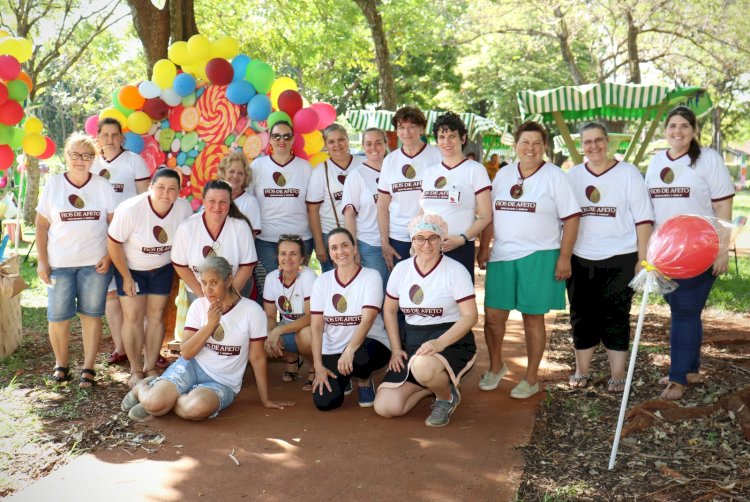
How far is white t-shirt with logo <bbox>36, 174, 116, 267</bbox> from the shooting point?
518cm

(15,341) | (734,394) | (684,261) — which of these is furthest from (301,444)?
(15,341)

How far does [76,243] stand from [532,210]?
3.23m

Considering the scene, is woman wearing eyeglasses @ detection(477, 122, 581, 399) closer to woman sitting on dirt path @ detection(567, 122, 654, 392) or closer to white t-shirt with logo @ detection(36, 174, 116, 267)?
woman sitting on dirt path @ detection(567, 122, 654, 392)

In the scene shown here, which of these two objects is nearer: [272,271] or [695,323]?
[695,323]

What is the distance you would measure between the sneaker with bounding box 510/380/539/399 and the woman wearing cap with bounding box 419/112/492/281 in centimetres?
108

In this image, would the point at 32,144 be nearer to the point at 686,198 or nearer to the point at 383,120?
the point at 686,198

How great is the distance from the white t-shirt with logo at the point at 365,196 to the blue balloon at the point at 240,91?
1380mm

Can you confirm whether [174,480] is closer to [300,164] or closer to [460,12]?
[300,164]

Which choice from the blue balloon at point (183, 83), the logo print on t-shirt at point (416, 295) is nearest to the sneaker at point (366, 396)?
the logo print on t-shirt at point (416, 295)

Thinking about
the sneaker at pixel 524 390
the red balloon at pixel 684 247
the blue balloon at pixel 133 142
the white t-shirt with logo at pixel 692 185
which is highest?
the blue balloon at pixel 133 142

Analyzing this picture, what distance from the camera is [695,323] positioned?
4859mm

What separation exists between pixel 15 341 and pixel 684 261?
219 inches

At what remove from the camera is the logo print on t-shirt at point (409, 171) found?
5.25 meters

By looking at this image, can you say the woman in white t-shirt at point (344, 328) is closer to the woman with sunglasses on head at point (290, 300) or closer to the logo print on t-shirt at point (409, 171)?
the woman with sunglasses on head at point (290, 300)
